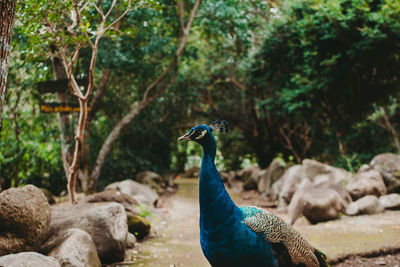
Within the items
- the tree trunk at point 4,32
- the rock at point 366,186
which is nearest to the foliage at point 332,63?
the rock at point 366,186

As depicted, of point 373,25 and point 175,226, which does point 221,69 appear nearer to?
point 373,25

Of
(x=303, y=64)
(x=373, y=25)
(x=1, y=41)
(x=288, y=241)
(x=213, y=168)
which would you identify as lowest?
(x=288, y=241)

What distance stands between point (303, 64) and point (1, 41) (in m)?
8.08

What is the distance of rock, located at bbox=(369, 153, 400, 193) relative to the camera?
23.0 ft

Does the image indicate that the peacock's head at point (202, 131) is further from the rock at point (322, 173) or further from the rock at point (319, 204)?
the rock at point (322, 173)

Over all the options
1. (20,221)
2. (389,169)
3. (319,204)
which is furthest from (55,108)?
(389,169)

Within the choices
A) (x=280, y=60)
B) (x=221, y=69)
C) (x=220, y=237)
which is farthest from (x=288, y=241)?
(x=221, y=69)

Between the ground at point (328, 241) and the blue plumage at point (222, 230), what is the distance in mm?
1585

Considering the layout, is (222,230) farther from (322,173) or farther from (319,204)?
(322,173)

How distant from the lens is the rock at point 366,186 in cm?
660

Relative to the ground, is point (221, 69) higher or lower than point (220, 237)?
higher

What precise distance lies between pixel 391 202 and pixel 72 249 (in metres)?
5.90

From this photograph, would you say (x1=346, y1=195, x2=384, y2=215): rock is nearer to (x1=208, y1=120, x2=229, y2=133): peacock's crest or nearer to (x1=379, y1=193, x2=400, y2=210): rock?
(x1=379, y1=193, x2=400, y2=210): rock

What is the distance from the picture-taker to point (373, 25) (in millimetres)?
7289
